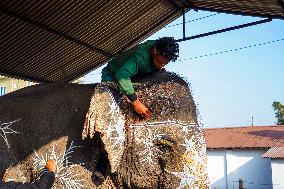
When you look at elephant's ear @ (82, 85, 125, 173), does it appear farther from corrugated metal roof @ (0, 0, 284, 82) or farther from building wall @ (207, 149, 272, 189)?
building wall @ (207, 149, 272, 189)

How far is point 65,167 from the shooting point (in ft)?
18.3

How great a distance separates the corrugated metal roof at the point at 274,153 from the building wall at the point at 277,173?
36 centimetres

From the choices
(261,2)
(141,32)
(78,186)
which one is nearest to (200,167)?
(78,186)

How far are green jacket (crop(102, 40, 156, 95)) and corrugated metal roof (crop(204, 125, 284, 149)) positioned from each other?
30681 millimetres

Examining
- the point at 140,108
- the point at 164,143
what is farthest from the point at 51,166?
the point at 164,143

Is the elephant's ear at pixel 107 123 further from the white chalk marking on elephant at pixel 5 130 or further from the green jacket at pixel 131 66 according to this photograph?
the white chalk marking on elephant at pixel 5 130

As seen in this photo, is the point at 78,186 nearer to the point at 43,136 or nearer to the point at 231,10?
the point at 43,136

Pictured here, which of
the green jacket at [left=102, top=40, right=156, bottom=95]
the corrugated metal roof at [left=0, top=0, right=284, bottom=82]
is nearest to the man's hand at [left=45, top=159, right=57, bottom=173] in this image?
the green jacket at [left=102, top=40, right=156, bottom=95]

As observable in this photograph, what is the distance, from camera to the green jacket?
5181mm

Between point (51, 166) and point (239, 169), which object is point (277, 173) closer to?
point (239, 169)

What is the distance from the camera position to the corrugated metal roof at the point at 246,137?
3541 centimetres

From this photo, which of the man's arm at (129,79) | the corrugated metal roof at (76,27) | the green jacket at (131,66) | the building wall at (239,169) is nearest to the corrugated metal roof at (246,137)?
the building wall at (239,169)

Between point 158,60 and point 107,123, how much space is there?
946 millimetres

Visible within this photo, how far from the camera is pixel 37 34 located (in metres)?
9.27
